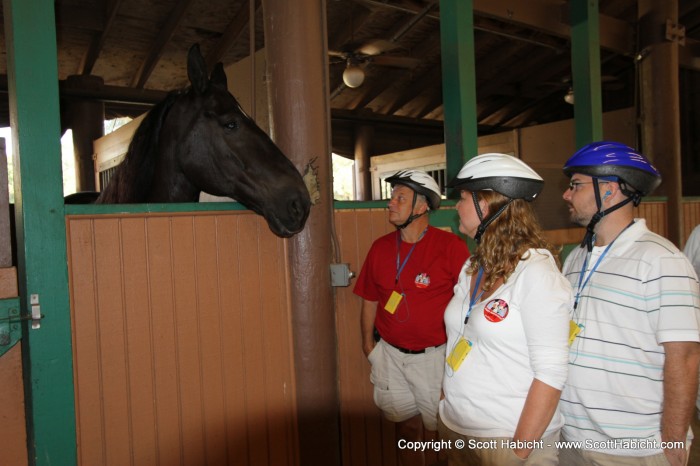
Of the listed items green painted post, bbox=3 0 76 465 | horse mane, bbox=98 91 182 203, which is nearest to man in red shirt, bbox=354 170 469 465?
horse mane, bbox=98 91 182 203

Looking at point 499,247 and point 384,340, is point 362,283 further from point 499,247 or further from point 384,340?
point 499,247

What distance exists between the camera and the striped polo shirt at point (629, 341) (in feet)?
4.56

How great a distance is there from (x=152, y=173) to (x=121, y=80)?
5.35 meters

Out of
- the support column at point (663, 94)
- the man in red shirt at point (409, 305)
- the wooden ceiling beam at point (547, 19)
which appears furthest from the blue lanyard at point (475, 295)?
the support column at point (663, 94)

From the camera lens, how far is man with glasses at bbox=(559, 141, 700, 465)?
4.50 ft

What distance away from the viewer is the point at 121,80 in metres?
6.71

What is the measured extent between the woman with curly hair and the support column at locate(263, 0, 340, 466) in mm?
788

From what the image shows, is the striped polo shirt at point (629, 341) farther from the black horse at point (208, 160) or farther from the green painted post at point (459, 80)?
the green painted post at point (459, 80)

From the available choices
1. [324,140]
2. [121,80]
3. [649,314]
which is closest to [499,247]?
[649,314]

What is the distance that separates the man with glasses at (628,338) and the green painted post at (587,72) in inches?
109

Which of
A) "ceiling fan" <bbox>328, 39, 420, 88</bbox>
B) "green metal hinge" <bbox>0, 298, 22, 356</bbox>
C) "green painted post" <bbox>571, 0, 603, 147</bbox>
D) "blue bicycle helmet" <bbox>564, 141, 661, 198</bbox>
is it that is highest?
"ceiling fan" <bbox>328, 39, 420, 88</bbox>

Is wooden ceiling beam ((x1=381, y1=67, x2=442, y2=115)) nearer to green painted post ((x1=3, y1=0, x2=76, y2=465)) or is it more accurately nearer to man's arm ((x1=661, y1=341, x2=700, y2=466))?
green painted post ((x1=3, y1=0, x2=76, y2=465))

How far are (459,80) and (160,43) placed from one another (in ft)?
14.0

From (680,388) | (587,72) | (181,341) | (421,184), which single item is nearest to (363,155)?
(587,72)
